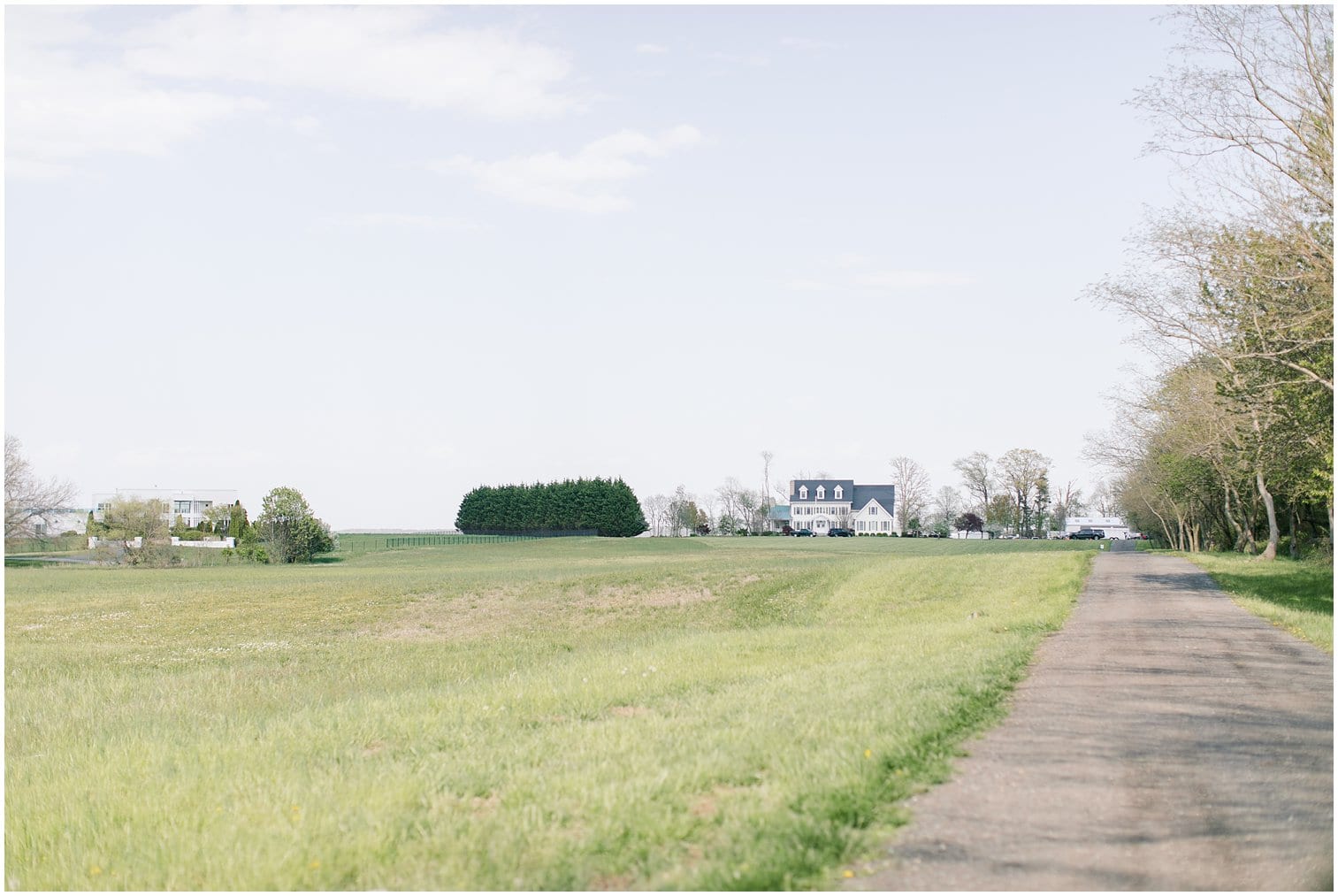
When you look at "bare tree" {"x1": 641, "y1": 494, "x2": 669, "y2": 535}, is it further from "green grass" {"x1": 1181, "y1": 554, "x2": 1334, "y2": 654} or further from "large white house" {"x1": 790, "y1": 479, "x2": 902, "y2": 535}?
"green grass" {"x1": 1181, "y1": 554, "x2": 1334, "y2": 654}

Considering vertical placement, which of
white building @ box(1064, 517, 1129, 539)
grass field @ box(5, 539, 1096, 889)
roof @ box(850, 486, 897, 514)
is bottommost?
grass field @ box(5, 539, 1096, 889)

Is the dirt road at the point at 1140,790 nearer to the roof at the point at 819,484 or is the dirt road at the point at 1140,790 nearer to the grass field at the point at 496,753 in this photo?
the grass field at the point at 496,753

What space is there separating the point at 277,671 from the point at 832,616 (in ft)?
48.5

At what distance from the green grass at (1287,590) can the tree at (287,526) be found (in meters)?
56.3

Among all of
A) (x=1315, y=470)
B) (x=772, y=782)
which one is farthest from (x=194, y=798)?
(x=1315, y=470)

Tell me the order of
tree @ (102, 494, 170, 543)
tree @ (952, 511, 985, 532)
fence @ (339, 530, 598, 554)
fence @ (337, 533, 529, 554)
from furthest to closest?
tree @ (952, 511, 985, 532)
fence @ (339, 530, 598, 554)
fence @ (337, 533, 529, 554)
tree @ (102, 494, 170, 543)

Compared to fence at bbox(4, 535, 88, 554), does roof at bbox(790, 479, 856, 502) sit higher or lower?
higher

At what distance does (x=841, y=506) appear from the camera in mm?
175000

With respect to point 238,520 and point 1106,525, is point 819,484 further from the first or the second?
point 238,520

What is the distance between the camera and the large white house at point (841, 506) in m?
172

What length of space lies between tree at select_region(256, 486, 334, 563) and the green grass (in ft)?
185

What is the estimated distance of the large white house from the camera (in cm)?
17188

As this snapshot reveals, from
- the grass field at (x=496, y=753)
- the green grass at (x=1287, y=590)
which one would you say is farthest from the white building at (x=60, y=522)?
the green grass at (x=1287, y=590)

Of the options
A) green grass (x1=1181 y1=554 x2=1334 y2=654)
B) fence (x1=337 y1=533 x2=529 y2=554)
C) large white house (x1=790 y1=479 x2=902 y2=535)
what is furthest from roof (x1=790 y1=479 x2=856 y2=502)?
green grass (x1=1181 y1=554 x2=1334 y2=654)
